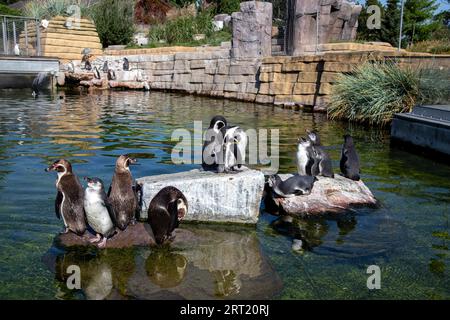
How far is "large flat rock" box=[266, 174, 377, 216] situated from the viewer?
201 inches

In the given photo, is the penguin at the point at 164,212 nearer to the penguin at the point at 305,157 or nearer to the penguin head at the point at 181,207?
the penguin head at the point at 181,207

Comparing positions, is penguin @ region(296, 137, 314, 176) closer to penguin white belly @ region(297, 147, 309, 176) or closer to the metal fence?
penguin white belly @ region(297, 147, 309, 176)

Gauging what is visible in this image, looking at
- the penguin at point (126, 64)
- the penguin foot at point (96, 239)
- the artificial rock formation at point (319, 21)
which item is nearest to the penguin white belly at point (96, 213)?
the penguin foot at point (96, 239)

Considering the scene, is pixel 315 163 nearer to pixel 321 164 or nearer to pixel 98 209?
pixel 321 164

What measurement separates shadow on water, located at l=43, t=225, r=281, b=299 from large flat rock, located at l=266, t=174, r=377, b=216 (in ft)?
3.18

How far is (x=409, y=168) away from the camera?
7359mm

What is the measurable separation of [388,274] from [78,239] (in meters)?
2.69

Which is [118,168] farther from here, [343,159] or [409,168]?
[409,168]

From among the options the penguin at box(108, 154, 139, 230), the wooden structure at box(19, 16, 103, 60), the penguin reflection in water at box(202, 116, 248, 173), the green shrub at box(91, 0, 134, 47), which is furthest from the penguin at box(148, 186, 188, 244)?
the green shrub at box(91, 0, 134, 47)

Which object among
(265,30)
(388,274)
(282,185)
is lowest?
(388,274)

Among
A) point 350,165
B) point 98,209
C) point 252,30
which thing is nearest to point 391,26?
point 252,30

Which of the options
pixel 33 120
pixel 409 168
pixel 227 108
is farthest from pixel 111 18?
pixel 409 168

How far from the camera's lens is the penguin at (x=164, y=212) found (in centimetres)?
402

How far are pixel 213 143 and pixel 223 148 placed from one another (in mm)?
246
